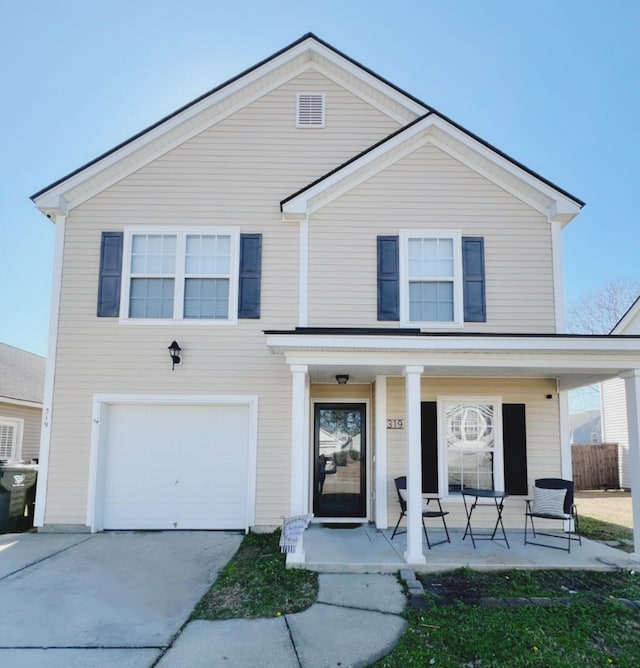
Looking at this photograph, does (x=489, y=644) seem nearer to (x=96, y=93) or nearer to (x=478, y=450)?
(x=478, y=450)

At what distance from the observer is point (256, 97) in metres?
9.00

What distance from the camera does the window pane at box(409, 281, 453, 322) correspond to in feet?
27.1

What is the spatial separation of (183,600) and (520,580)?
12.2 feet

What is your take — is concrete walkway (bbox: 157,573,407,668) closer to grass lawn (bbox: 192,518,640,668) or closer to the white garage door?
grass lawn (bbox: 192,518,640,668)

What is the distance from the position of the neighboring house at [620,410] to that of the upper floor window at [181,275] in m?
12.2

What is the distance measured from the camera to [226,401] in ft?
26.6

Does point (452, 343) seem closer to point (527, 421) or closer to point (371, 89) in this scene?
point (527, 421)

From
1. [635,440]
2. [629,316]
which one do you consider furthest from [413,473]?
[629,316]

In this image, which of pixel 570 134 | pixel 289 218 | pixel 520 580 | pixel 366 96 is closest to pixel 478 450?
pixel 520 580

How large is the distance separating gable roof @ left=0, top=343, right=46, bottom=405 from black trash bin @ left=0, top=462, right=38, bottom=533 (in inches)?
176

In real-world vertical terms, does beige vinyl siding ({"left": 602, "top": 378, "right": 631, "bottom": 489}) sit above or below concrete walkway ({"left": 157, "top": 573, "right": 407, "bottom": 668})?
above

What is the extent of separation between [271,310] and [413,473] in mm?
3562

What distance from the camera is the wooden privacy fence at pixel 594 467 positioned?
15430mm

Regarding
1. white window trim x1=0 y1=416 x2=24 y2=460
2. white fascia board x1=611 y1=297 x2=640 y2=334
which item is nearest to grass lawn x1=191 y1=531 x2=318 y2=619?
white window trim x1=0 y1=416 x2=24 y2=460
